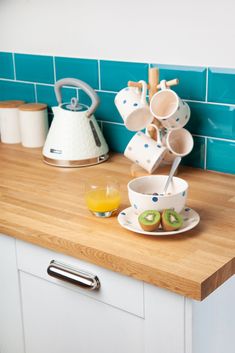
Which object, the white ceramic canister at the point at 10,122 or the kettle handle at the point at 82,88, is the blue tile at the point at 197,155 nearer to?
the kettle handle at the point at 82,88

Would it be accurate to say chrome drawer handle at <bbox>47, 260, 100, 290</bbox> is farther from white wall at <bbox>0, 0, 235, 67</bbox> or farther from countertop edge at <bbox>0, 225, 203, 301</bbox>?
white wall at <bbox>0, 0, 235, 67</bbox>

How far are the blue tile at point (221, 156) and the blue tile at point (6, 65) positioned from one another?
0.86 meters

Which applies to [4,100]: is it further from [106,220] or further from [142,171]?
[106,220]

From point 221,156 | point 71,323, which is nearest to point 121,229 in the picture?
point 71,323

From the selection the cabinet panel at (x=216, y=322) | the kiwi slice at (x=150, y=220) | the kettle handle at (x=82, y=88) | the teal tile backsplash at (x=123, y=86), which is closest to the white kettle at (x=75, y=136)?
the kettle handle at (x=82, y=88)

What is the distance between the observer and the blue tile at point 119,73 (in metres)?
1.88

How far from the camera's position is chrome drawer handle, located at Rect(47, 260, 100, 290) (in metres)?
1.35

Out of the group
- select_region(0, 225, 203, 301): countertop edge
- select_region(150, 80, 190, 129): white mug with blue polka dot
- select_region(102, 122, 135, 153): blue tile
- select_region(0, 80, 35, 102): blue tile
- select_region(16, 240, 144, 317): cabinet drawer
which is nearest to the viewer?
select_region(0, 225, 203, 301): countertop edge

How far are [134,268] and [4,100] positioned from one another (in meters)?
1.27

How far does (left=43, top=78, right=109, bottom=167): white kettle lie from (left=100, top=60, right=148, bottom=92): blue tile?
9 centimetres

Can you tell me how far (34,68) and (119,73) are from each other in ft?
1.28

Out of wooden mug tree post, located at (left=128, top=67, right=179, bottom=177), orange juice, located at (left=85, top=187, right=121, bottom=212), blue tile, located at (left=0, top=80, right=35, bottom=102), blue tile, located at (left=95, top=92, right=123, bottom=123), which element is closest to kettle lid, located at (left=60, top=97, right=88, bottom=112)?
blue tile, located at (left=95, top=92, right=123, bottom=123)

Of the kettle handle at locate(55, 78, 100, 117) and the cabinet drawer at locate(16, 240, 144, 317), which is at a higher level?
the kettle handle at locate(55, 78, 100, 117)

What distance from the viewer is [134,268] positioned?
4.08 feet
